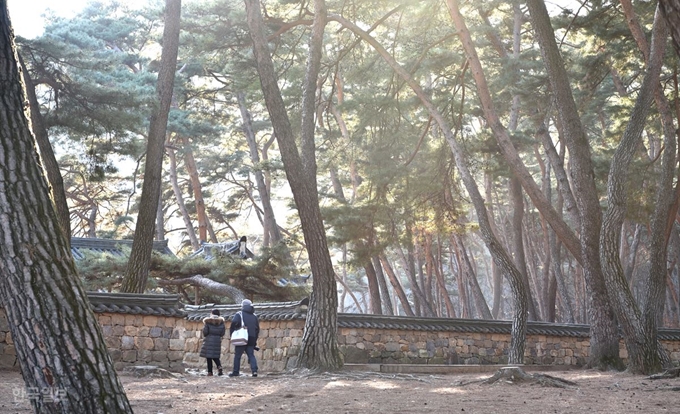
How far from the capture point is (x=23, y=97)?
4094 mm

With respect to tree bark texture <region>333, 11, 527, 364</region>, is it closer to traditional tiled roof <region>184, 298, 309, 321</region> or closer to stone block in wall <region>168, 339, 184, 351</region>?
traditional tiled roof <region>184, 298, 309, 321</region>

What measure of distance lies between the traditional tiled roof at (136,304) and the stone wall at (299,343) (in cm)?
9

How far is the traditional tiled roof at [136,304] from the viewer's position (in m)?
10.2

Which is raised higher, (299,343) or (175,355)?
(299,343)

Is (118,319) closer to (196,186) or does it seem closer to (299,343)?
(299,343)

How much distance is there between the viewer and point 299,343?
40.2ft

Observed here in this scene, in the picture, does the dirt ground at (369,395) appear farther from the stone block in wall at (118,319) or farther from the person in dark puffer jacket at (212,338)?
the person in dark puffer jacket at (212,338)

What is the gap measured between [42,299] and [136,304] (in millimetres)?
7191

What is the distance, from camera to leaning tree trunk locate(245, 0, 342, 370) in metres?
10.4

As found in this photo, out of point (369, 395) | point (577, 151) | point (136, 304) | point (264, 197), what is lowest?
point (369, 395)

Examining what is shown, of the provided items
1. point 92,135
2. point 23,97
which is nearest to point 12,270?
point 23,97

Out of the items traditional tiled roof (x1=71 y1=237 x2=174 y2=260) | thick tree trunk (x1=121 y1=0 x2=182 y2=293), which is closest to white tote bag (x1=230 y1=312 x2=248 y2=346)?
thick tree trunk (x1=121 y1=0 x2=182 y2=293)

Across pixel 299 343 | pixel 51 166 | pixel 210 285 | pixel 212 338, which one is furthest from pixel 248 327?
pixel 210 285

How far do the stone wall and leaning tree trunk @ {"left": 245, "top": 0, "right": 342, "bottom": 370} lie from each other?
1.80 m
